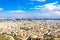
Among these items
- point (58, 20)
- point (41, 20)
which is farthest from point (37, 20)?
point (58, 20)

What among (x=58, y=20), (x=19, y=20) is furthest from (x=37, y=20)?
(x=58, y=20)

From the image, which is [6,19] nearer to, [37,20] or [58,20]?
[37,20]

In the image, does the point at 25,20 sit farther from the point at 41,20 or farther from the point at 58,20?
the point at 58,20

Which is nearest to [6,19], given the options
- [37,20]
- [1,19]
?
[1,19]

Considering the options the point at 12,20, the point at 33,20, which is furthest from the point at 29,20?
the point at 12,20

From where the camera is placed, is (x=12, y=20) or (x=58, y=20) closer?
(x=58, y=20)

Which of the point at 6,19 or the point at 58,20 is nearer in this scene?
the point at 58,20

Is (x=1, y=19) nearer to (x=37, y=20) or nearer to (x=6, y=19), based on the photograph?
(x=6, y=19)
